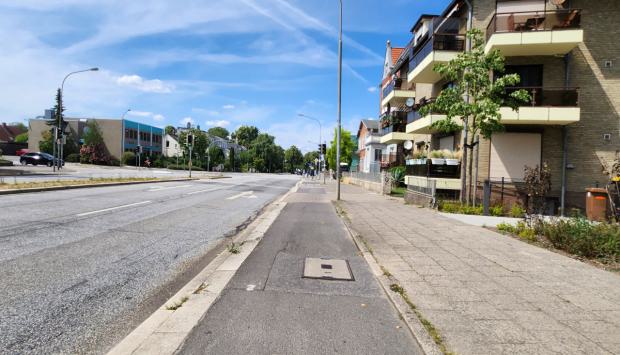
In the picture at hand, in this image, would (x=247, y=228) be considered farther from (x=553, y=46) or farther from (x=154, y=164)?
(x=154, y=164)

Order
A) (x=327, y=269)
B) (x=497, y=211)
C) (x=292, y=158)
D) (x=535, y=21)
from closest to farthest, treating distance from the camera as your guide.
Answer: (x=327, y=269), (x=497, y=211), (x=535, y=21), (x=292, y=158)

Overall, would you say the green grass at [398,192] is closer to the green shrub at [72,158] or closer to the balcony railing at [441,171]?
the balcony railing at [441,171]

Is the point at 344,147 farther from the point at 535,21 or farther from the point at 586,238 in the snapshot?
the point at 586,238

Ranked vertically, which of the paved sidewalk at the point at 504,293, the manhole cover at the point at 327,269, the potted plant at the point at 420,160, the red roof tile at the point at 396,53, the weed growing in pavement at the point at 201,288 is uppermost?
the red roof tile at the point at 396,53

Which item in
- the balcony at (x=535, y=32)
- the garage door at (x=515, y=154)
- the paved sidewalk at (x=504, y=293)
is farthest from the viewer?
the garage door at (x=515, y=154)

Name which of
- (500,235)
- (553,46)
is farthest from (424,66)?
(500,235)

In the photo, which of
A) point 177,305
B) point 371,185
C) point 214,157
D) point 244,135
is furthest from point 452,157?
point 244,135

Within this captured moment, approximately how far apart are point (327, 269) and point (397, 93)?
27.1m

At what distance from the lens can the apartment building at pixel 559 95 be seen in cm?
1650

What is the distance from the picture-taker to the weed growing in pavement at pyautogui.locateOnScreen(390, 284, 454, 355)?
3.23 meters

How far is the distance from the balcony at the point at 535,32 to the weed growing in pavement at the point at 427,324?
15.0 meters

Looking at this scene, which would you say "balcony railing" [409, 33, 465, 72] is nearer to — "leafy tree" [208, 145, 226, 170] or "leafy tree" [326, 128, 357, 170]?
"leafy tree" [326, 128, 357, 170]

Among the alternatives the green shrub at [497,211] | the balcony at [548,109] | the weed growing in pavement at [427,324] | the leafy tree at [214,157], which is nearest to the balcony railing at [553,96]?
the balcony at [548,109]

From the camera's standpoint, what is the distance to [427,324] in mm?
3691
